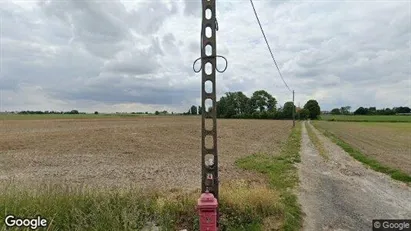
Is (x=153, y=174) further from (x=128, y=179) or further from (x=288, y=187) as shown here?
(x=288, y=187)

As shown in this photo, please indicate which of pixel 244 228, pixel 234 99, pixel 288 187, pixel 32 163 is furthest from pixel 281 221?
pixel 234 99

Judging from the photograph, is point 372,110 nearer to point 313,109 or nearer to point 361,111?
point 361,111

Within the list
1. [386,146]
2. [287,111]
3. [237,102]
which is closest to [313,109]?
[287,111]

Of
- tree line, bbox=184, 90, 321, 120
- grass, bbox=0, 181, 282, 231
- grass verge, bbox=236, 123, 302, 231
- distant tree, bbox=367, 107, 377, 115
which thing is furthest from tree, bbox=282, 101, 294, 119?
grass, bbox=0, 181, 282, 231

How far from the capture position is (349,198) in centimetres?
778

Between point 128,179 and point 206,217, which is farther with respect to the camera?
point 128,179

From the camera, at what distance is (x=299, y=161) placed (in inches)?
560

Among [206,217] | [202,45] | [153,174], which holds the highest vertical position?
[202,45]

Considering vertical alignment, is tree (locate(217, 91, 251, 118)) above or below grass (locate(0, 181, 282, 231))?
above

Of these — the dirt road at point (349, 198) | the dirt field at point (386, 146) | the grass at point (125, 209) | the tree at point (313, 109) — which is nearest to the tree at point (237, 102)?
the tree at point (313, 109)

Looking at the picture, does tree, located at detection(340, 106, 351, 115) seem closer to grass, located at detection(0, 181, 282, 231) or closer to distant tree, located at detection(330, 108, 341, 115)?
distant tree, located at detection(330, 108, 341, 115)

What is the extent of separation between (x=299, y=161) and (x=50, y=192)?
11529 millimetres

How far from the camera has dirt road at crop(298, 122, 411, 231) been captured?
603cm

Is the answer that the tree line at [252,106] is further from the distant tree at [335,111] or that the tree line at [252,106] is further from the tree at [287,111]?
the distant tree at [335,111]
